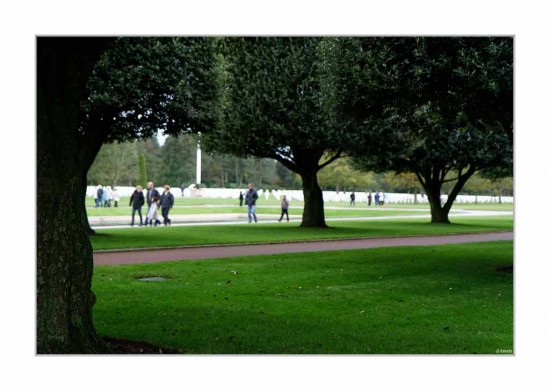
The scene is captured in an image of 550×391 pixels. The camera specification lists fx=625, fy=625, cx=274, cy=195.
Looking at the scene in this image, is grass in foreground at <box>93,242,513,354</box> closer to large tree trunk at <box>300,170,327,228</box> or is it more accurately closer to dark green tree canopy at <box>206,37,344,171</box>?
dark green tree canopy at <box>206,37,344,171</box>

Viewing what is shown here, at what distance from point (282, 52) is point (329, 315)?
16.8m

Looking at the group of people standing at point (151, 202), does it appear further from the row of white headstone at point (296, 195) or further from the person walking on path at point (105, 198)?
the row of white headstone at point (296, 195)

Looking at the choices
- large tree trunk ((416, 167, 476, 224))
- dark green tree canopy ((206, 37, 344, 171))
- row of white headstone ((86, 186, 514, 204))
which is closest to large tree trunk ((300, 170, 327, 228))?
dark green tree canopy ((206, 37, 344, 171))

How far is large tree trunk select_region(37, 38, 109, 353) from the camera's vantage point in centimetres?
549

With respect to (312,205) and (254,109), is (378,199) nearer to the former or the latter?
(312,205)

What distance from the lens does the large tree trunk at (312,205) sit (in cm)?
2648

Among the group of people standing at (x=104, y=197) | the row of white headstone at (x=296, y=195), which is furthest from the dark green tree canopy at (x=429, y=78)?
the row of white headstone at (x=296, y=195)

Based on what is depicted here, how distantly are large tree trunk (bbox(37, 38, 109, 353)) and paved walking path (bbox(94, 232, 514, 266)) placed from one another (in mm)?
7675

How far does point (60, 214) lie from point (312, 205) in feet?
70.0

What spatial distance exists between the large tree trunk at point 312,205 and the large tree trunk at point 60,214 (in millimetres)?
20905

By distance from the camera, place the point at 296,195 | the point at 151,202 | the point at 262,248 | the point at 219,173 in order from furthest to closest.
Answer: the point at 219,173, the point at 296,195, the point at 151,202, the point at 262,248

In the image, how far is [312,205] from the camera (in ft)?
87.4

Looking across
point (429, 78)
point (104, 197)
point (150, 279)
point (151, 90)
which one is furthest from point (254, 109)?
point (104, 197)

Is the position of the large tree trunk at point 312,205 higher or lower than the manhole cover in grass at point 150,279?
higher
